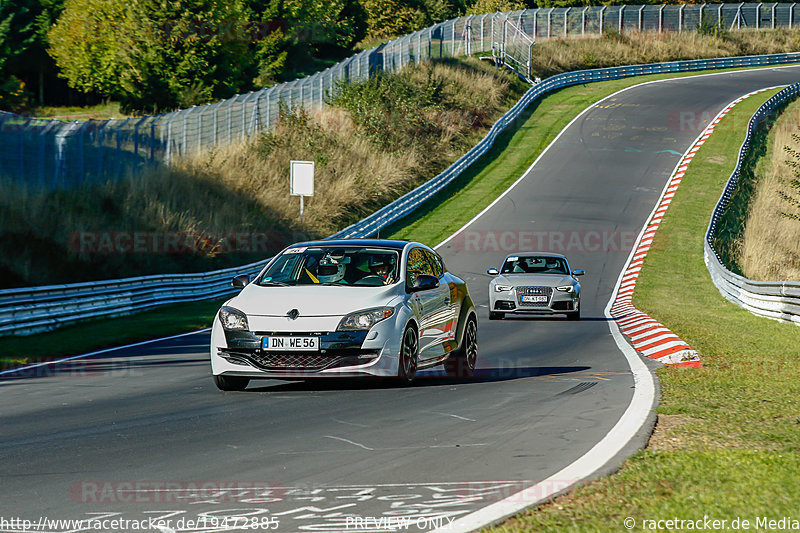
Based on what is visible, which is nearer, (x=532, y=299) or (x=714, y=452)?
(x=714, y=452)

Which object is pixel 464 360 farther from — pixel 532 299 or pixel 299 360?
pixel 532 299

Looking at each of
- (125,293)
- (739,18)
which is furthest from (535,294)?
(739,18)

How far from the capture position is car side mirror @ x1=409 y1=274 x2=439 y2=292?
1145 cm

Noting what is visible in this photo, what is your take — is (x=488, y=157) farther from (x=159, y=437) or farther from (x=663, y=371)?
(x=159, y=437)

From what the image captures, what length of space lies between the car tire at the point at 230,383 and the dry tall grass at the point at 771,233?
2974cm

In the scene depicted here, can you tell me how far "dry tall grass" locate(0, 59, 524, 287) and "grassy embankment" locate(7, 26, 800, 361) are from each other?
7 centimetres

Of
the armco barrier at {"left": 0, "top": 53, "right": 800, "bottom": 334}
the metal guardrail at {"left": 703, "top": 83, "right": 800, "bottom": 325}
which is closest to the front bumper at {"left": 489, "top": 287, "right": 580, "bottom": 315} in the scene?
the metal guardrail at {"left": 703, "top": 83, "right": 800, "bottom": 325}

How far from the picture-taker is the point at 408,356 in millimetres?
11148

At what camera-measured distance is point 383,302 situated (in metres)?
10.9

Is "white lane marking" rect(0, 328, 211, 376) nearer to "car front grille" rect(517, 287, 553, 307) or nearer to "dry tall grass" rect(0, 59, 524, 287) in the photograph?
"car front grille" rect(517, 287, 553, 307)

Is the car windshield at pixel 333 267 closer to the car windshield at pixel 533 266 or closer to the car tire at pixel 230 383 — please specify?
the car tire at pixel 230 383

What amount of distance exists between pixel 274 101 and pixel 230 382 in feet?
128

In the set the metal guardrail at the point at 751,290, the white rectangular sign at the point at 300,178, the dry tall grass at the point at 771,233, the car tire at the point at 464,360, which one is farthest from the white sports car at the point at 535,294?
the dry tall grass at the point at 771,233

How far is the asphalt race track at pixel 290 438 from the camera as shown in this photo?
582 centimetres
